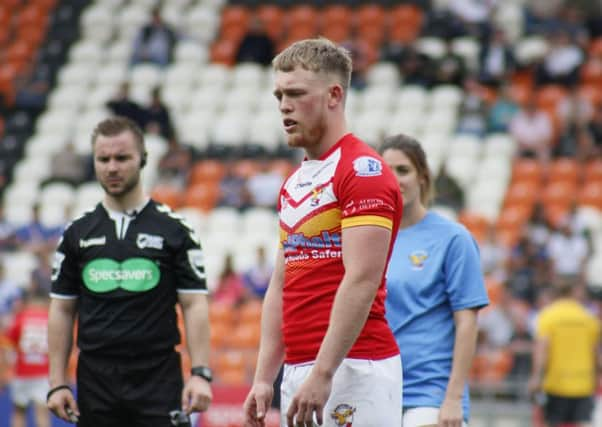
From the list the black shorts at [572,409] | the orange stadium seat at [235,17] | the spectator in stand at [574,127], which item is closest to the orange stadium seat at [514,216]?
the spectator in stand at [574,127]

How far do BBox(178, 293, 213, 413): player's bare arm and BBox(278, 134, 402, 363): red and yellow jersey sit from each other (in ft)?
5.21

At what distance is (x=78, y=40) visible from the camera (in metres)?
21.3

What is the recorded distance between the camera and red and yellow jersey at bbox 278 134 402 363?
4141mm

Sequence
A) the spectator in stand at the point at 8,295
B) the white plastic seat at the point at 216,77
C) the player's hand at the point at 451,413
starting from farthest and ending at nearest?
the white plastic seat at the point at 216,77 < the spectator in stand at the point at 8,295 < the player's hand at the point at 451,413

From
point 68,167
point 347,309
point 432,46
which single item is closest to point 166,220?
point 347,309

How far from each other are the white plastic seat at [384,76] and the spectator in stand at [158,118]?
3.17 m

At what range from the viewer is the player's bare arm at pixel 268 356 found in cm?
434

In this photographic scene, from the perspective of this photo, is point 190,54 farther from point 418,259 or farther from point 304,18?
point 418,259

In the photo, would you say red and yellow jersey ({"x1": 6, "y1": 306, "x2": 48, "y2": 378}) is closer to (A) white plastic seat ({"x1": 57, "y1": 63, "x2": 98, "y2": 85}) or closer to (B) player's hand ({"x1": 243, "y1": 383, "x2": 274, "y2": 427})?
(B) player's hand ({"x1": 243, "y1": 383, "x2": 274, "y2": 427})

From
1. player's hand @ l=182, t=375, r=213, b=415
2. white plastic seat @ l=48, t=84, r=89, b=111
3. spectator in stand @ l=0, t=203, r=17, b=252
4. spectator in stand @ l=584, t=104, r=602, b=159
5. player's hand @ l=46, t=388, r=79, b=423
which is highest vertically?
white plastic seat @ l=48, t=84, r=89, b=111

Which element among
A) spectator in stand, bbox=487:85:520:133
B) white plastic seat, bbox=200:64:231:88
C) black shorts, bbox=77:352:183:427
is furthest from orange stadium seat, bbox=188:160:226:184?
black shorts, bbox=77:352:183:427

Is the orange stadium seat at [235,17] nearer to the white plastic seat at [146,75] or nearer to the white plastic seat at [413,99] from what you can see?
the white plastic seat at [146,75]

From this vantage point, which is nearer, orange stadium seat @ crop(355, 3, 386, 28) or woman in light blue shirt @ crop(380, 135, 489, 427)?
woman in light blue shirt @ crop(380, 135, 489, 427)

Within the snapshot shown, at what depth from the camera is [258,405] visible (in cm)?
432
